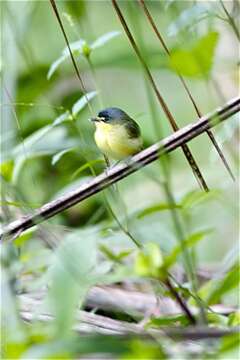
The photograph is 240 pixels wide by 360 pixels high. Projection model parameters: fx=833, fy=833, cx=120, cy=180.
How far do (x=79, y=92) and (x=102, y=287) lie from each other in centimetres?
138

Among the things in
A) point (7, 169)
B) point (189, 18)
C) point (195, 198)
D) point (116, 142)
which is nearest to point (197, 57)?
point (189, 18)

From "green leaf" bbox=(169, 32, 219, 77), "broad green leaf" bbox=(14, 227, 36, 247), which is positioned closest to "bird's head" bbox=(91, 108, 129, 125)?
"broad green leaf" bbox=(14, 227, 36, 247)

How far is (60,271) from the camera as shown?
→ 83 centimetres

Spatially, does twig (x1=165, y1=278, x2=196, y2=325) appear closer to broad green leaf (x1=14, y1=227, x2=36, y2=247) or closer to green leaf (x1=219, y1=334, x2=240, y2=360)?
green leaf (x1=219, y1=334, x2=240, y2=360)

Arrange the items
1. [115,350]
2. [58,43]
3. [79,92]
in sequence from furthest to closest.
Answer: [58,43], [79,92], [115,350]

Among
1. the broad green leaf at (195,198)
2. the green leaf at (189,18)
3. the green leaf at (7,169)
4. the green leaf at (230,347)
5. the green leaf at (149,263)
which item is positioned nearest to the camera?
the green leaf at (230,347)

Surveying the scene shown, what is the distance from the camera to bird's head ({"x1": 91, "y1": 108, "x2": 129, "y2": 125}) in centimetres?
165

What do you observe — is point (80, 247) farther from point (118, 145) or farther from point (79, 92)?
point (79, 92)

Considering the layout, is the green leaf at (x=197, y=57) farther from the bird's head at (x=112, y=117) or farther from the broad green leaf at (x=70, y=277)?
the bird's head at (x=112, y=117)

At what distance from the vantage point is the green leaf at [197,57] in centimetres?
79

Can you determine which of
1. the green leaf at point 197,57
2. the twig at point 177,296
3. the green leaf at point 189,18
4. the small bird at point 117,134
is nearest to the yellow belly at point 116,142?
the small bird at point 117,134

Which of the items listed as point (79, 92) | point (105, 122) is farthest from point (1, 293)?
point (79, 92)

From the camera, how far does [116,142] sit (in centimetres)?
163

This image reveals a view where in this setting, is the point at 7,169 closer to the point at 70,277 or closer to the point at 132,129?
the point at 132,129
